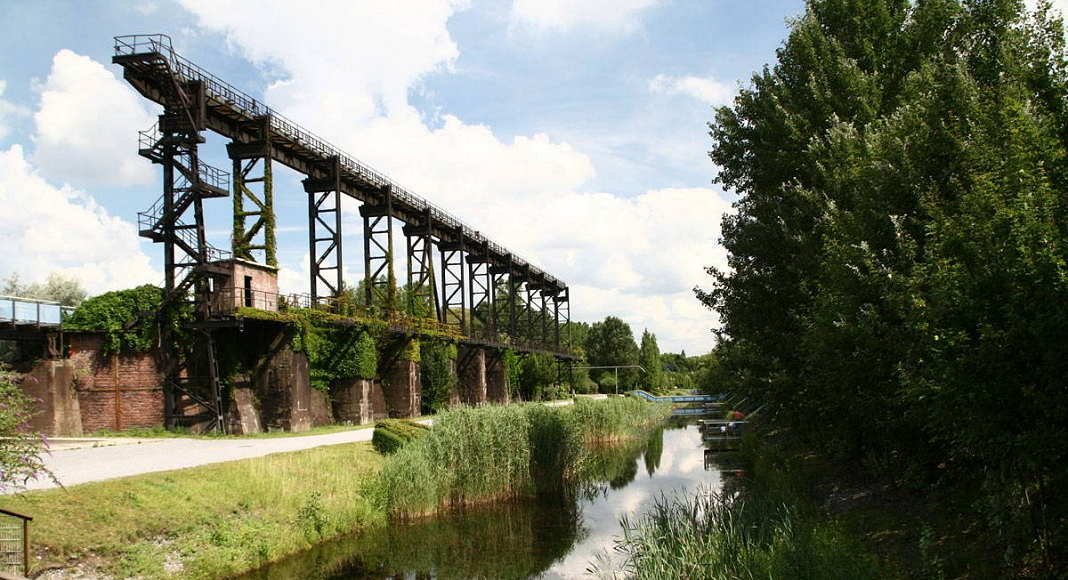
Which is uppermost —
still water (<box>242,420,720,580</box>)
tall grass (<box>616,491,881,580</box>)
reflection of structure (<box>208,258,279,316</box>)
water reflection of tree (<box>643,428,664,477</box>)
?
reflection of structure (<box>208,258,279,316</box>)

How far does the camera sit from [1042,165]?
6695mm

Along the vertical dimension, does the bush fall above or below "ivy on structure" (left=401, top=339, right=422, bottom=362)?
above

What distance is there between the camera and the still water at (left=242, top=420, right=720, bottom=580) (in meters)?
13.6

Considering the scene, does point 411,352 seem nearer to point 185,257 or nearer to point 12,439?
point 185,257

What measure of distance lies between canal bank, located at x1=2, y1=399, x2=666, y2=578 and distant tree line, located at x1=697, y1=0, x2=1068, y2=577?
31.9 ft

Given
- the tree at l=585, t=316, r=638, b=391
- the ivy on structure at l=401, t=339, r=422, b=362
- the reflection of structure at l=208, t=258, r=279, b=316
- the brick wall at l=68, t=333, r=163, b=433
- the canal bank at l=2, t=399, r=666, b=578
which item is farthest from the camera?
the tree at l=585, t=316, r=638, b=391

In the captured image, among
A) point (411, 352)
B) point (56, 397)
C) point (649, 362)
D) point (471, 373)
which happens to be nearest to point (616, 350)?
point (649, 362)

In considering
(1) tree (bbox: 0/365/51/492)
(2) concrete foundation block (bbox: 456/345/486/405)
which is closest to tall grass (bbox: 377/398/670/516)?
(1) tree (bbox: 0/365/51/492)

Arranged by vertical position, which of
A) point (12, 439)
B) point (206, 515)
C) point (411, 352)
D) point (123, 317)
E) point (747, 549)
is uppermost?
point (123, 317)

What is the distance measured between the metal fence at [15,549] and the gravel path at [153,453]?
3390mm

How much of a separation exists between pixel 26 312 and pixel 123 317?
2.92 meters

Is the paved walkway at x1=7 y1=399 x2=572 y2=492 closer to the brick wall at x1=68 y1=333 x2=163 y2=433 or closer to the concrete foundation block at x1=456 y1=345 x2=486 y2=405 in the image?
the brick wall at x1=68 y1=333 x2=163 y2=433

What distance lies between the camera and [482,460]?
19500 mm

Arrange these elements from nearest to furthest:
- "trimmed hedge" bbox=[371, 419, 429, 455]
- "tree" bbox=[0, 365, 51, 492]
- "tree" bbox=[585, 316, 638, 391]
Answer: "tree" bbox=[0, 365, 51, 492], "trimmed hedge" bbox=[371, 419, 429, 455], "tree" bbox=[585, 316, 638, 391]
